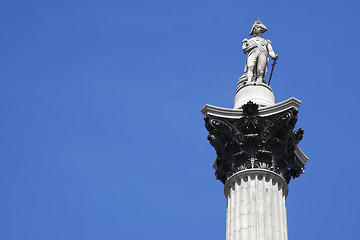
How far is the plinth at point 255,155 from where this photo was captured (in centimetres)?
Result: 3231

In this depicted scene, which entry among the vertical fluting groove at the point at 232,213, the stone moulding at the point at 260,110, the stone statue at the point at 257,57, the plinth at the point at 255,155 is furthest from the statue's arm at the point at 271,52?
the vertical fluting groove at the point at 232,213

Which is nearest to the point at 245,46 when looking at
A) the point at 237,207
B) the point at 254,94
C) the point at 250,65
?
the point at 250,65

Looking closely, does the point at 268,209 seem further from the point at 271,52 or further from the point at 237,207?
the point at 271,52

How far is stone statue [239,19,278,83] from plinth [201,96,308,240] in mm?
2748

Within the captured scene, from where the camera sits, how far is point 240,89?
3675 centimetres

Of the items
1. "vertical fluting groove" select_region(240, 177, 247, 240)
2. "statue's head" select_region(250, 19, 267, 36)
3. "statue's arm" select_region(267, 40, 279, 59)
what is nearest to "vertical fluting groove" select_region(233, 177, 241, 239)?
"vertical fluting groove" select_region(240, 177, 247, 240)

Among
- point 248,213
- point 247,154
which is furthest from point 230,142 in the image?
point 248,213

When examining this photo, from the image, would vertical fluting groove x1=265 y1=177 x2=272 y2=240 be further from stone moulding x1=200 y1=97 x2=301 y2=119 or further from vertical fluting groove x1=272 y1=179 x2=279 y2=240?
stone moulding x1=200 y1=97 x2=301 y2=119

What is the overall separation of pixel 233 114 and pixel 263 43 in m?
6.01

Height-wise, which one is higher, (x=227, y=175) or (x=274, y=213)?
(x=227, y=175)

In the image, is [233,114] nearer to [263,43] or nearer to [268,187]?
[268,187]

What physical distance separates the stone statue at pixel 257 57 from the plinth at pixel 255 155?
275cm

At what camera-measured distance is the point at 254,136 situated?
33.4 meters

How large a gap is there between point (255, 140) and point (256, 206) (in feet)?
9.78
